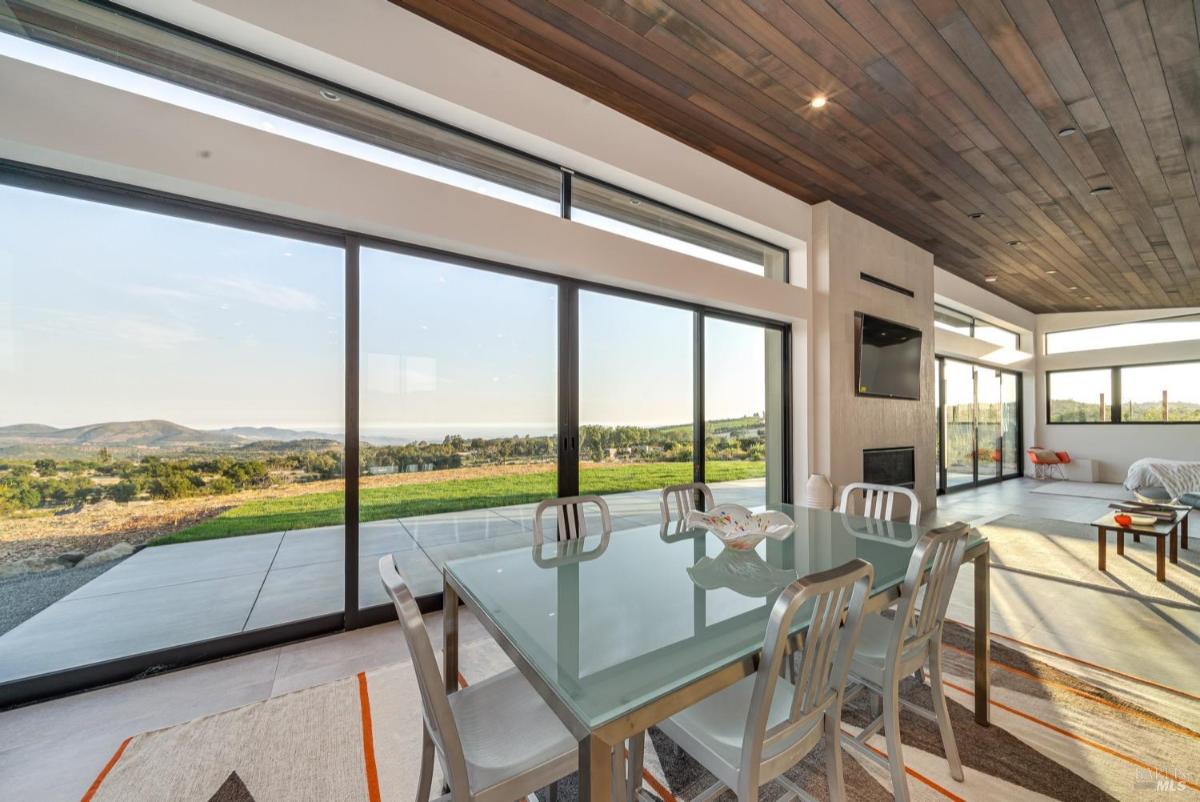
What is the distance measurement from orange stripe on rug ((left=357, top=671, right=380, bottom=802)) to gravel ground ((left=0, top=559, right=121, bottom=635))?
1.35 metres

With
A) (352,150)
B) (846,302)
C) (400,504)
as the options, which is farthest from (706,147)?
(400,504)

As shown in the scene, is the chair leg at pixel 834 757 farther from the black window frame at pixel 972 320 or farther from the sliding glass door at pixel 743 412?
the black window frame at pixel 972 320

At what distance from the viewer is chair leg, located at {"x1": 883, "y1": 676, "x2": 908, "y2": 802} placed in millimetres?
1424

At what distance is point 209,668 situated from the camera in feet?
7.52

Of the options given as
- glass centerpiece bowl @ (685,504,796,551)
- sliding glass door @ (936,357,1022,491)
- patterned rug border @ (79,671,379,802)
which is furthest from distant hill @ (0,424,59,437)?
sliding glass door @ (936,357,1022,491)

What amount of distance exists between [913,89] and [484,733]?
13.2ft

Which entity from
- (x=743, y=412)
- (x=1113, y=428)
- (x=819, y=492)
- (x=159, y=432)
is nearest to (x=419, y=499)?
(x=159, y=432)

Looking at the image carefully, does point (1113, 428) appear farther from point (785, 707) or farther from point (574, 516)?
point (785, 707)

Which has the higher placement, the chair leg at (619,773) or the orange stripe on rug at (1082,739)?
the chair leg at (619,773)

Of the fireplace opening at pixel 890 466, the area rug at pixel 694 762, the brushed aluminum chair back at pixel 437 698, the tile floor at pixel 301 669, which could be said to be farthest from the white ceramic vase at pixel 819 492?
the brushed aluminum chair back at pixel 437 698

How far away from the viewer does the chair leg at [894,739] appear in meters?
1.42

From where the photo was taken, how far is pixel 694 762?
1.72 metres

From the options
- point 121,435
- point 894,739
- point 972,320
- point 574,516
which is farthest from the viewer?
point 972,320

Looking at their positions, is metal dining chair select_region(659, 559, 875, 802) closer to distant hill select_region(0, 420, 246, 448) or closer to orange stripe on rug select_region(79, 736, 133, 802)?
orange stripe on rug select_region(79, 736, 133, 802)
